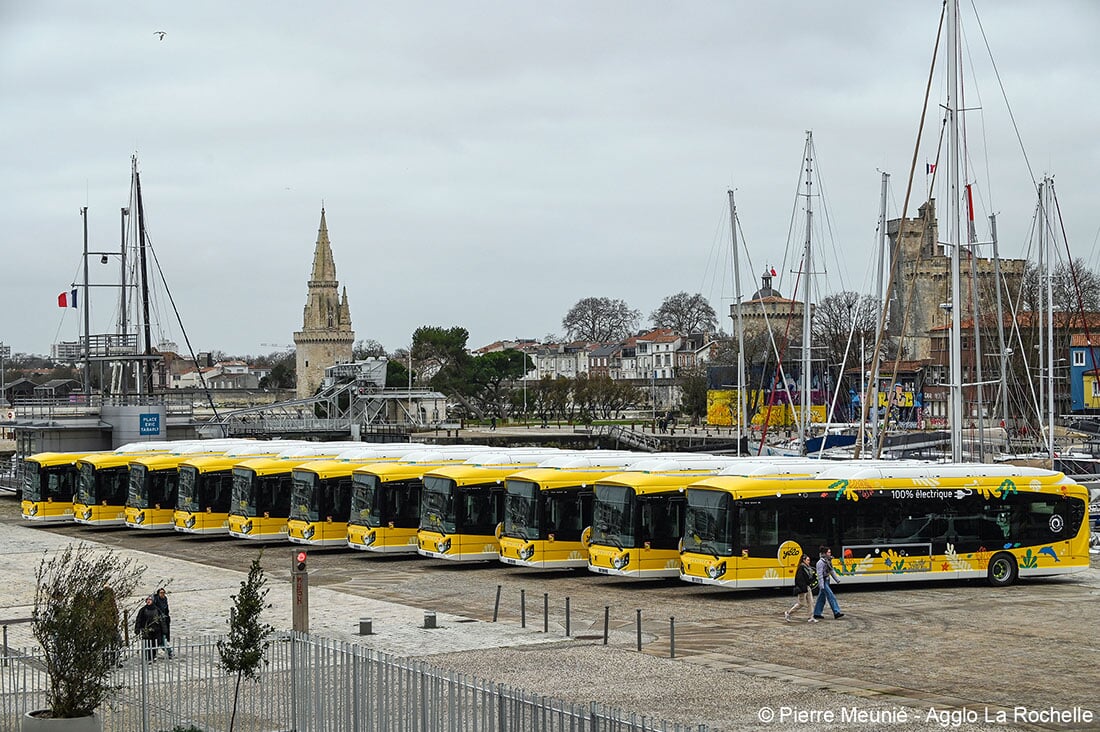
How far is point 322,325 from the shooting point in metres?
184

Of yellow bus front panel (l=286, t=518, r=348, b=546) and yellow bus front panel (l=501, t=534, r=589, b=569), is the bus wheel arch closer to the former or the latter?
yellow bus front panel (l=501, t=534, r=589, b=569)

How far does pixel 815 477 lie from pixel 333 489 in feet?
49.0

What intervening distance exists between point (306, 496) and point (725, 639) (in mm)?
18554

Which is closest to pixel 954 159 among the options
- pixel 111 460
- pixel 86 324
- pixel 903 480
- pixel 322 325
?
pixel 903 480

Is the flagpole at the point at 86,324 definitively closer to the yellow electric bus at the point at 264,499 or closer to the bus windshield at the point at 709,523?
the yellow electric bus at the point at 264,499

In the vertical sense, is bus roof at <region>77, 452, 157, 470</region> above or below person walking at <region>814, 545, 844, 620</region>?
above

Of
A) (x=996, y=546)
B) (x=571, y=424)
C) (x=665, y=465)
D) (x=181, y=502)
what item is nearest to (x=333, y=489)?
(x=181, y=502)

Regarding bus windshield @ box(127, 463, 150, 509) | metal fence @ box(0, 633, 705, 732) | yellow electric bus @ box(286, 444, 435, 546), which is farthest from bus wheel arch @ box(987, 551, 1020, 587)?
bus windshield @ box(127, 463, 150, 509)

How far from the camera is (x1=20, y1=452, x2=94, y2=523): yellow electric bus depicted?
50.5m

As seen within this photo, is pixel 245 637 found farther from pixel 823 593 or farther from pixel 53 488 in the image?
pixel 53 488

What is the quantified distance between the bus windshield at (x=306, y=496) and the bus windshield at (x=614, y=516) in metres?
10.5

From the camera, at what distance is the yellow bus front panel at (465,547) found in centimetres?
3547

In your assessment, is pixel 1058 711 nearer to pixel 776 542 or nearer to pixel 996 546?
pixel 776 542

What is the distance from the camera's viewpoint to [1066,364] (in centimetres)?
10306
